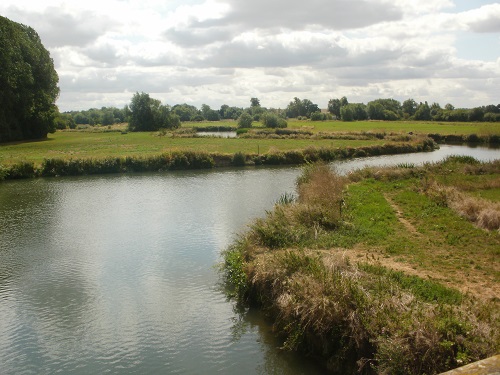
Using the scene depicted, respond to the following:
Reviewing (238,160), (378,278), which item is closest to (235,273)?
(378,278)

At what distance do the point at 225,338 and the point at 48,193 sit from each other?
26851 millimetres

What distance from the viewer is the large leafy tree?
56.6 meters

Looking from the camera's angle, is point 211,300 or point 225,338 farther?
point 211,300

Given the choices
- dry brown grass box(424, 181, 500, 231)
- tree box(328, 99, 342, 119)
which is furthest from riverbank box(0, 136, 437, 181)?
tree box(328, 99, 342, 119)

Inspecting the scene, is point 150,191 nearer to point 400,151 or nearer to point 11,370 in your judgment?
point 11,370

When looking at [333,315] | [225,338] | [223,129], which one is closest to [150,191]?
[225,338]

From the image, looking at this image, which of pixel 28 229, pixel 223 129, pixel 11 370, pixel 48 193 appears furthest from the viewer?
pixel 223 129

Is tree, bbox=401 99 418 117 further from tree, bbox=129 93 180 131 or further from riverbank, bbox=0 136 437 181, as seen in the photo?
riverbank, bbox=0 136 437 181

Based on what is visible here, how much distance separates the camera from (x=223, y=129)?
105 meters

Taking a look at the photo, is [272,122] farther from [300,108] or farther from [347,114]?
[300,108]

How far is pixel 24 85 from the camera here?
59844 mm

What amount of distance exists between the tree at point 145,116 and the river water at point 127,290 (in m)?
63.5

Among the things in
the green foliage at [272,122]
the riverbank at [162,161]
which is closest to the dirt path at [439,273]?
the riverbank at [162,161]

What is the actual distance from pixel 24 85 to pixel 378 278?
197ft
